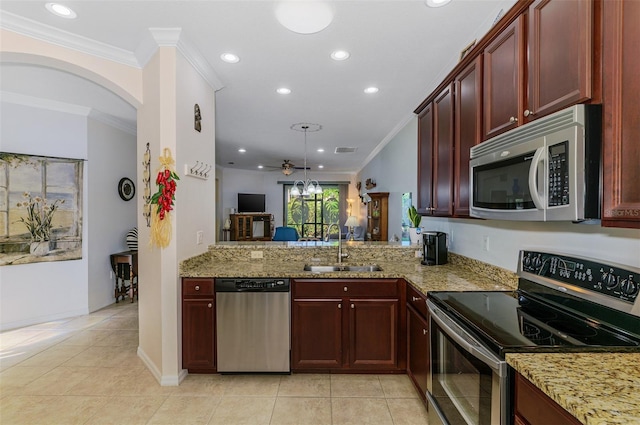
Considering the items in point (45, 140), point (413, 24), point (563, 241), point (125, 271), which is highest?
point (413, 24)

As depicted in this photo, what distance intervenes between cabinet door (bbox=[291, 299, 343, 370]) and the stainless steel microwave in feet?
4.84

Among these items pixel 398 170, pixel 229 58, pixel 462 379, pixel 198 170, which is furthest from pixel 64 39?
pixel 398 170

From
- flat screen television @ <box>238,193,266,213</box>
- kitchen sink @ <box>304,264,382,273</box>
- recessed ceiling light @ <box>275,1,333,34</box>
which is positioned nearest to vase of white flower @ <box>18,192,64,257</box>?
kitchen sink @ <box>304,264,382,273</box>

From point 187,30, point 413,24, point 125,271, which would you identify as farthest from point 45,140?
point 413,24

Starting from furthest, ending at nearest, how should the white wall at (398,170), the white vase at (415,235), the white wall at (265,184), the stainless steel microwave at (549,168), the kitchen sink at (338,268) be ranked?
the white wall at (265,184)
the white wall at (398,170)
the white vase at (415,235)
the kitchen sink at (338,268)
the stainless steel microwave at (549,168)

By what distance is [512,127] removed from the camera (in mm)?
1530

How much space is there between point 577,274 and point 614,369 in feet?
1.69

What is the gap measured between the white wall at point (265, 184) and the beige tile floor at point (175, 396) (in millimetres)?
6737

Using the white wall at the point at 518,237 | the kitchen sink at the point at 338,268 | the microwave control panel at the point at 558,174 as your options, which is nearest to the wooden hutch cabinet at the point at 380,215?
the white wall at the point at 518,237

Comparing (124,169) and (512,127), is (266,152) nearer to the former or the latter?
(124,169)

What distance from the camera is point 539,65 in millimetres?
1358

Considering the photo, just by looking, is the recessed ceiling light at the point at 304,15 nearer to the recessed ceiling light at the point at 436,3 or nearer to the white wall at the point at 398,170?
the recessed ceiling light at the point at 436,3

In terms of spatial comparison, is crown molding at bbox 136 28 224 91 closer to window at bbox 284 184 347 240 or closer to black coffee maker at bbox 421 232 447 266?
black coffee maker at bbox 421 232 447 266

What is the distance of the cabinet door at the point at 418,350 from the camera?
2.09 meters
